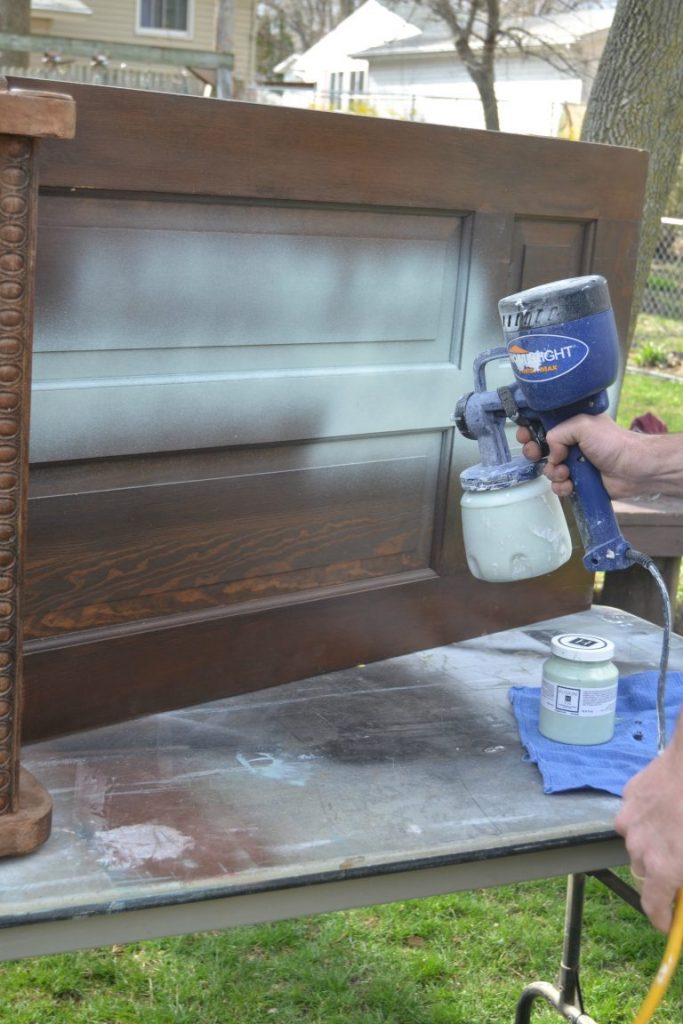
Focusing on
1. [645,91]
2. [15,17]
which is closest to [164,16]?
[15,17]

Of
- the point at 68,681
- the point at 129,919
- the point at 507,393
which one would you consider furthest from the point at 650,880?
the point at 68,681

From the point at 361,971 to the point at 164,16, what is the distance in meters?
20.6

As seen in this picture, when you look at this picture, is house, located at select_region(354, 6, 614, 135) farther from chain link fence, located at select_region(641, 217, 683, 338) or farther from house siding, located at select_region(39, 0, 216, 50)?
chain link fence, located at select_region(641, 217, 683, 338)

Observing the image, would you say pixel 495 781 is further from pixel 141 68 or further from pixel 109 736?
pixel 141 68

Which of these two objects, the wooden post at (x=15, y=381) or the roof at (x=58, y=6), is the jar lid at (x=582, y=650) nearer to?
the wooden post at (x=15, y=381)

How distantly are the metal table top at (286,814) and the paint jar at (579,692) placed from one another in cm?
10

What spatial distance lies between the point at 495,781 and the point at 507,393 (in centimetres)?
59

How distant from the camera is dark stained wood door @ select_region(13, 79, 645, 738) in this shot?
1.67 meters

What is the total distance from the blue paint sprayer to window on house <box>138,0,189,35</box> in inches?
805

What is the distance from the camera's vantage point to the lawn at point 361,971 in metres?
2.53

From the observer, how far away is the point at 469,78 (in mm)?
25656

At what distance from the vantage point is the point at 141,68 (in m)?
16.8

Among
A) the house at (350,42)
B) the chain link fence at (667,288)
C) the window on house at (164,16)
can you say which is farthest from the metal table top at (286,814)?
the window on house at (164,16)

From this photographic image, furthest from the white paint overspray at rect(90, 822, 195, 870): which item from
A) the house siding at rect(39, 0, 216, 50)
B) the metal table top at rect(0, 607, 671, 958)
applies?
the house siding at rect(39, 0, 216, 50)
